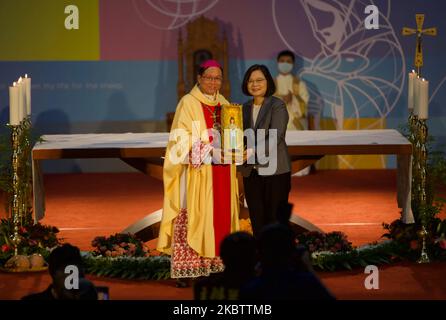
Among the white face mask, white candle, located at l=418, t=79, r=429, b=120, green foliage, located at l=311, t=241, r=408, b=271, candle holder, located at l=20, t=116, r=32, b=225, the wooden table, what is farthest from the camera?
the white face mask

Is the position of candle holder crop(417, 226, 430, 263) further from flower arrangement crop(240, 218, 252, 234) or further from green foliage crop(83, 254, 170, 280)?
green foliage crop(83, 254, 170, 280)

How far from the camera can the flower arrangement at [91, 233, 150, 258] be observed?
26.5 ft

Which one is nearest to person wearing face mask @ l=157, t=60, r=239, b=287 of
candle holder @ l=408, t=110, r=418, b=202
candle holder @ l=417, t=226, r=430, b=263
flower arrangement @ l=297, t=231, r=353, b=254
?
flower arrangement @ l=297, t=231, r=353, b=254

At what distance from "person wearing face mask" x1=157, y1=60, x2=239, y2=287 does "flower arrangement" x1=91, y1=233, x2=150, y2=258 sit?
646 mm

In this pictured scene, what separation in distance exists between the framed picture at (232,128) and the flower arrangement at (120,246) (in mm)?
1297

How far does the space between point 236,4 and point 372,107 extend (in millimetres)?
2102

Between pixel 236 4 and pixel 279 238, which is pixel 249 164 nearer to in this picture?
pixel 279 238

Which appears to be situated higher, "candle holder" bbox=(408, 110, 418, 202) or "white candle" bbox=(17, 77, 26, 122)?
"white candle" bbox=(17, 77, 26, 122)

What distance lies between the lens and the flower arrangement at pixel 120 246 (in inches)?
318

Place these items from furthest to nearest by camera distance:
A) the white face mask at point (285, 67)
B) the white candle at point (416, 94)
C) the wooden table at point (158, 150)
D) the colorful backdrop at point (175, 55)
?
the colorful backdrop at point (175, 55)
the white face mask at point (285, 67)
the wooden table at point (158, 150)
the white candle at point (416, 94)

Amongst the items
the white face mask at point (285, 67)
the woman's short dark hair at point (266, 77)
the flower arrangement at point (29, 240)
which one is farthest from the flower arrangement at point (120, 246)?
the white face mask at point (285, 67)

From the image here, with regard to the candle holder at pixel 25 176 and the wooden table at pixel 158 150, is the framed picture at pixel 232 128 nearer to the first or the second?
the wooden table at pixel 158 150

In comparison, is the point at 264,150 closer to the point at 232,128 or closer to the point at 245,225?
the point at 232,128

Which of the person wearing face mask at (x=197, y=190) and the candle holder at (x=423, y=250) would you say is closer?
the person wearing face mask at (x=197, y=190)
